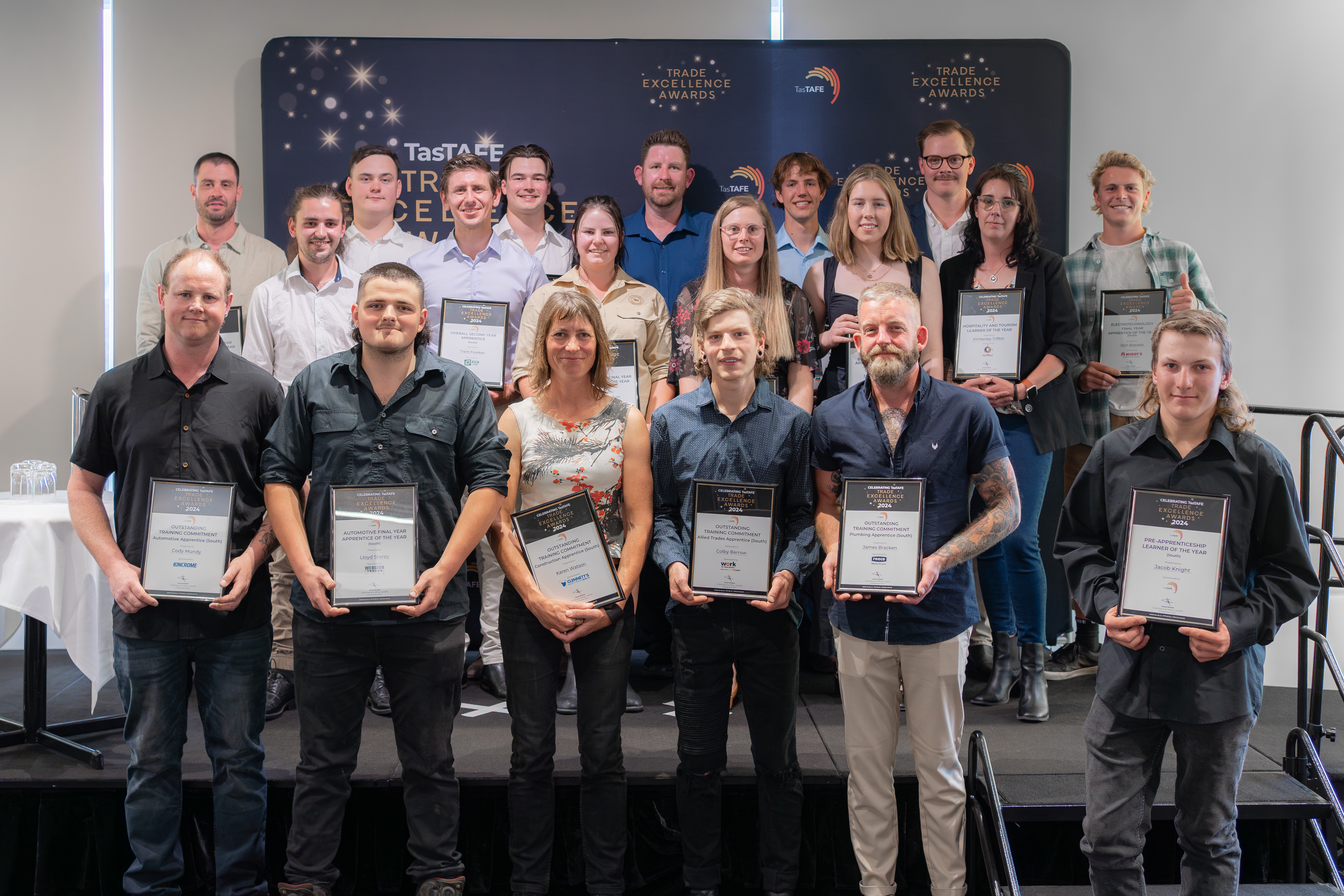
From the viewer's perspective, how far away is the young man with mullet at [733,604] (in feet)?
8.19

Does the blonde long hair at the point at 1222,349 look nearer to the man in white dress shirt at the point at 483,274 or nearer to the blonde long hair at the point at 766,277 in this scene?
the blonde long hair at the point at 766,277

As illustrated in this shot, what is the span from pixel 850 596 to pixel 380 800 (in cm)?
170

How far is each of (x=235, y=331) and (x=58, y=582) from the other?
1.24m

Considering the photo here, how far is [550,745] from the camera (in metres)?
2.51

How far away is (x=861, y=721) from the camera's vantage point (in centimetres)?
254

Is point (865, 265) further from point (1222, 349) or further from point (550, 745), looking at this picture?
point (550, 745)

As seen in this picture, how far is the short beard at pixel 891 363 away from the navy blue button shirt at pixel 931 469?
82 mm

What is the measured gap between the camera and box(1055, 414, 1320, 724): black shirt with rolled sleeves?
2.17 metres

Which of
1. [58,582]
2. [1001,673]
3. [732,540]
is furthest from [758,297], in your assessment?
[58,582]

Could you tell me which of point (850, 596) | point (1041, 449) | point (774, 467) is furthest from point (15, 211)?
point (1041, 449)

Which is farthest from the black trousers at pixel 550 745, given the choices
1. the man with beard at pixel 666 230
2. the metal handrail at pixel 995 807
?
the man with beard at pixel 666 230

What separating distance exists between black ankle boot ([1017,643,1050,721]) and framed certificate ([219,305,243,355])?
11.3 ft

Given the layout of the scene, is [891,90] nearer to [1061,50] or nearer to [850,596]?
[1061,50]

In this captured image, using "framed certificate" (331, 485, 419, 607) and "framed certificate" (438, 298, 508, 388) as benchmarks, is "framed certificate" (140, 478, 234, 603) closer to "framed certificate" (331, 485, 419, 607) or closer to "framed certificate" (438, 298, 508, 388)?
"framed certificate" (331, 485, 419, 607)
